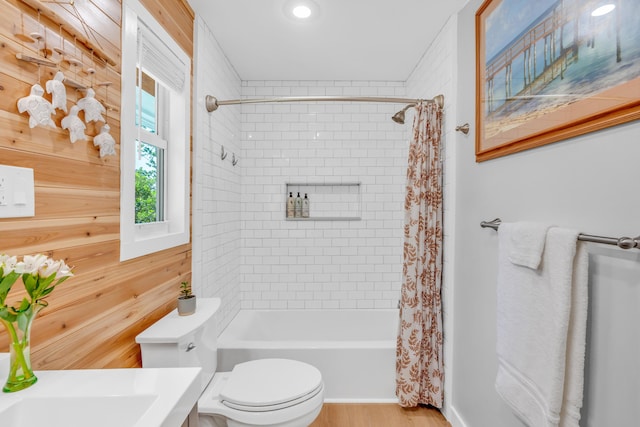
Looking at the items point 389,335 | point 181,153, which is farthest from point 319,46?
point 389,335

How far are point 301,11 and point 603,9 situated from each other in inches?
59.4

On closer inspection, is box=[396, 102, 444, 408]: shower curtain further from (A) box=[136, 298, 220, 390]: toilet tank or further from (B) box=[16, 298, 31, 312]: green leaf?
(B) box=[16, 298, 31, 312]: green leaf

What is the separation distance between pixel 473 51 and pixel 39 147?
196 centimetres

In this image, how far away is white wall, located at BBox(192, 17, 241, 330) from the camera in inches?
82.7

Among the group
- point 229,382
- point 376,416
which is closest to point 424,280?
point 376,416

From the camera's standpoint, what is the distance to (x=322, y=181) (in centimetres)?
312

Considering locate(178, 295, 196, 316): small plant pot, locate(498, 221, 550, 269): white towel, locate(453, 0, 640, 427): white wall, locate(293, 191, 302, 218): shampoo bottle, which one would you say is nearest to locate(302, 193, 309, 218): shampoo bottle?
locate(293, 191, 302, 218): shampoo bottle

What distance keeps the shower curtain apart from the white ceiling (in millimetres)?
548

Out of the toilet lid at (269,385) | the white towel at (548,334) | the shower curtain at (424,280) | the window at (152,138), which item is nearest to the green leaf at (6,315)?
the window at (152,138)

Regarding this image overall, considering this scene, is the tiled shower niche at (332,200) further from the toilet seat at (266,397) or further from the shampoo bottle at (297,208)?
the toilet seat at (266,397)

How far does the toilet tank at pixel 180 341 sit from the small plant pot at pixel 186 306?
0.07 feet

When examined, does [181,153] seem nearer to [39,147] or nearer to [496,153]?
[39,147]

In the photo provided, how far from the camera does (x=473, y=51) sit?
1.83m

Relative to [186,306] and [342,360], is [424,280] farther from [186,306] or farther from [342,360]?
[186,306]
